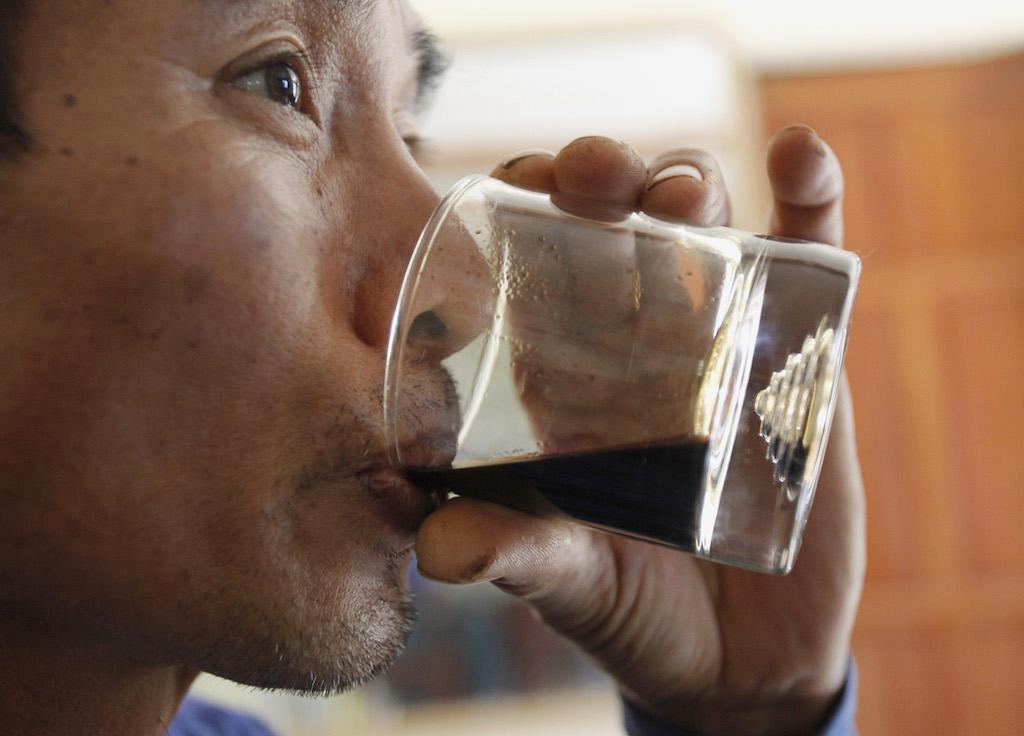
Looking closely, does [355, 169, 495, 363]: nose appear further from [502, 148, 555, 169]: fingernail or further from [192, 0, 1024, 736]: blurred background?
[192, 0, 1024, 736]: blurred background

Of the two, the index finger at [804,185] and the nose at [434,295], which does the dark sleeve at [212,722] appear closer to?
the nose at [434,295]

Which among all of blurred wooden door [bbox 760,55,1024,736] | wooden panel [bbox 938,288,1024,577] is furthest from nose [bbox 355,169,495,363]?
wooden panel [bbox 938,288,1024,577]

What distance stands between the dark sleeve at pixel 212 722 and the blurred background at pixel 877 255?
1.74 m

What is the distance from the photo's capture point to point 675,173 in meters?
0.83

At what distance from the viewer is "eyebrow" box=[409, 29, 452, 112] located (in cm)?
88

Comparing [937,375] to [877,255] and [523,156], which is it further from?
[523,156]

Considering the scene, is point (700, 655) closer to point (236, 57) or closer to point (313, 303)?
point (313, 303)

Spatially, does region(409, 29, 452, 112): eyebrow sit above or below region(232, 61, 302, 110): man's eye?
above

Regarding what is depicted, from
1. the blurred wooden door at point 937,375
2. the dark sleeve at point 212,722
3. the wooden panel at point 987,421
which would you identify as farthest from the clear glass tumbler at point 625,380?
the wooden panel at point 987,421

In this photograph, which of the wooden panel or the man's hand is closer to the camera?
the man's hand

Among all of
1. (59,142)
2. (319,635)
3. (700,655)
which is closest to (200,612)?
(319,635)

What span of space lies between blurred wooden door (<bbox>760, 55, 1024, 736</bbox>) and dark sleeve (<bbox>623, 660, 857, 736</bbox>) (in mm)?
2135

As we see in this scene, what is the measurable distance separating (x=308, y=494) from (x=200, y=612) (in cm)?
11

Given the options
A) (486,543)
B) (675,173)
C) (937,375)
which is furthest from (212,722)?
(937,375)
